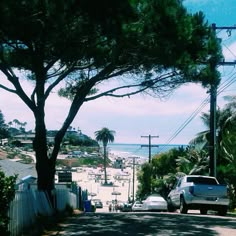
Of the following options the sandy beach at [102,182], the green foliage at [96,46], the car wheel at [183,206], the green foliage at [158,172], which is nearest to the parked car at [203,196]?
the car wheel at [183,206]

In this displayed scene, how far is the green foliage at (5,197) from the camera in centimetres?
1066

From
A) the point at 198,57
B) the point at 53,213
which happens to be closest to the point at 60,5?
the point at 198,57

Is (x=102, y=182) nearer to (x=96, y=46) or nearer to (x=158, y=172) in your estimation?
(x=158, y=172)

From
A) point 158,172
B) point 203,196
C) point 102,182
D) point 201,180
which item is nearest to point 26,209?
point 203,196

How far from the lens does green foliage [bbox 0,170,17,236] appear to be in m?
10.7

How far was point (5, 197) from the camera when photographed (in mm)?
11000

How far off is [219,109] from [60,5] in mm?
38246

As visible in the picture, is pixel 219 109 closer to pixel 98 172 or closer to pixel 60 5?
pixel 60 5

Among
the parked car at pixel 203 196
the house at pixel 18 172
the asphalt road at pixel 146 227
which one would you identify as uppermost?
the house at pixel 18 172

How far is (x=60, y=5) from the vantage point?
12953mm

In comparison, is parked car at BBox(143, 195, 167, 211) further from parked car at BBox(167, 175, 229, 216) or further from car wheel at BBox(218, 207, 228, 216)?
parked car at BBox(167, 175, 229, 216)

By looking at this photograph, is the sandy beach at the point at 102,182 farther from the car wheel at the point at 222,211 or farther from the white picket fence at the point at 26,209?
the white picket fence at the point at 26,209

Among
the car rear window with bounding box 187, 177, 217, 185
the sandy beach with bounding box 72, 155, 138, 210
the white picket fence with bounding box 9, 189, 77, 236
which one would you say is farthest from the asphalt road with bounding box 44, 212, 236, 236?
the sandy beach with bounding box 72, 155, 138, 210

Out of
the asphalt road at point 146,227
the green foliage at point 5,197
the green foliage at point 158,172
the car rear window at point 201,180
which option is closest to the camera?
the green foliage at point 5,197
